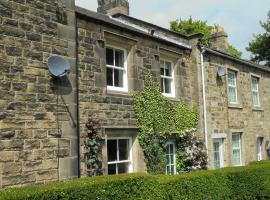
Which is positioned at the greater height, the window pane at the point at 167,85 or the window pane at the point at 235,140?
the window pane at the point at 167,85

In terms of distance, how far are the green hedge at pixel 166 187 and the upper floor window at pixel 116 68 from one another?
136 inches

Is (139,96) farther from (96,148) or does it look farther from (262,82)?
(262,82)

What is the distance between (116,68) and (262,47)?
27.4 metres

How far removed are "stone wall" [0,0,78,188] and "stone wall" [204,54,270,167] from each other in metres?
7.55

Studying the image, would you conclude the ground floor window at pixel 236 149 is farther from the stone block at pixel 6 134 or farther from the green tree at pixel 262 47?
the green tree at pixel 262 47

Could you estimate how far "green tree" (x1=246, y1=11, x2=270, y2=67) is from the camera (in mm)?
36000

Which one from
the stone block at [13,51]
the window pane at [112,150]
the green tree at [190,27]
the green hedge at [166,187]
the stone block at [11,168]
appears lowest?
the green hedge at [166,187]

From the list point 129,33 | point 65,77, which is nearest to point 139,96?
point 129,33

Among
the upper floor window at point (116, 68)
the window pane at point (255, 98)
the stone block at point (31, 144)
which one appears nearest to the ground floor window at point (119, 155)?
the upper floor window at point (116, 68)

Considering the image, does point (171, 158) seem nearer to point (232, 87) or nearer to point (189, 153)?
point (189, 153)

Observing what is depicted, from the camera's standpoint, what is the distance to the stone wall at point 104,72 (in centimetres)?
1070

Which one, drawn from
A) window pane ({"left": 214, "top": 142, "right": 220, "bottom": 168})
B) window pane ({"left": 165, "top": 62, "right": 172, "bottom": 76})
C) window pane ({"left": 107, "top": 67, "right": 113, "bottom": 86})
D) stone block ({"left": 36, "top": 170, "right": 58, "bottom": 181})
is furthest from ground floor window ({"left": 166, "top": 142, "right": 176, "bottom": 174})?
stone block ({"left": 36, "top": 170, "right": 58, "bottom": 181})

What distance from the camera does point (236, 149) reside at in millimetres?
17844

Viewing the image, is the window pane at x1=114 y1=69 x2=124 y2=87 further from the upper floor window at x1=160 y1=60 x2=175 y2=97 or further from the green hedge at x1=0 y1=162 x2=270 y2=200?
the green hedge at x1=0 y1=162 x2=270 y2=200
